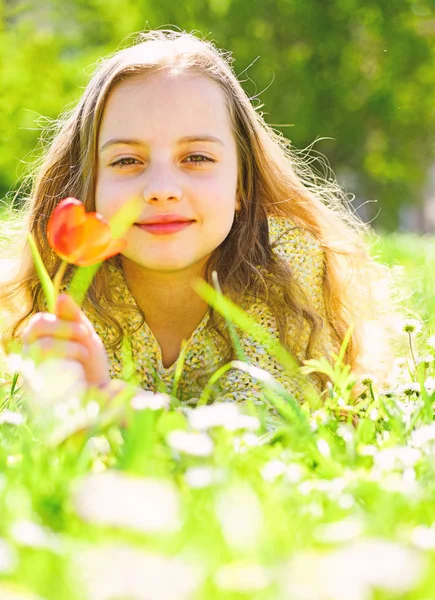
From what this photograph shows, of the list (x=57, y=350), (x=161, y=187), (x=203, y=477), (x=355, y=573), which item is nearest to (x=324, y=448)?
(x=203, y=477)

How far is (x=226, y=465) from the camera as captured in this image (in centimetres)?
100

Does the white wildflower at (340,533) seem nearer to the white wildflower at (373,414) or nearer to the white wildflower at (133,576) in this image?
the white wildflower at (133,576)

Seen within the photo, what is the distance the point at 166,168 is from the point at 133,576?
1.64m

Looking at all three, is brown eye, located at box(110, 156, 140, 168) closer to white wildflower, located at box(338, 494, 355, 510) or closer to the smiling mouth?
the smiling mouth

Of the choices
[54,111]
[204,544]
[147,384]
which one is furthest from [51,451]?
[54,111]

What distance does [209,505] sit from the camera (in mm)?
918

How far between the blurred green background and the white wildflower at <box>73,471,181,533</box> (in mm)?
15632

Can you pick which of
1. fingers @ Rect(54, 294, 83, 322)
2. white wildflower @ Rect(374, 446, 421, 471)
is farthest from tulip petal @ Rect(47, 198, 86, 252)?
white wildflower @ Rect(374, 446, 421, 471)

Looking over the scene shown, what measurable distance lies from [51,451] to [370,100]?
1665 cm

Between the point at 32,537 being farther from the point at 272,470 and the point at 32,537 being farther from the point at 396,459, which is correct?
the point at 396,459

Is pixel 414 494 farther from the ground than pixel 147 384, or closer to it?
closer to it

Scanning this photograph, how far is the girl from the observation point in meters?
2.19

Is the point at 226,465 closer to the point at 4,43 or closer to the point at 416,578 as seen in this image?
the point at 416,578

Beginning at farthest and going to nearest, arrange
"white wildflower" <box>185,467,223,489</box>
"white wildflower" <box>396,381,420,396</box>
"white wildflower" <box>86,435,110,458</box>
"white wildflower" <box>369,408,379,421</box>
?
"white wildflower" <box>396,381,420,396</box>, "white wildflower" <box>369,408,379,421</box>, "white wildflower" <box>86,435,110,458</box>, "white wildflower" <box>185,467,223,489</box>
